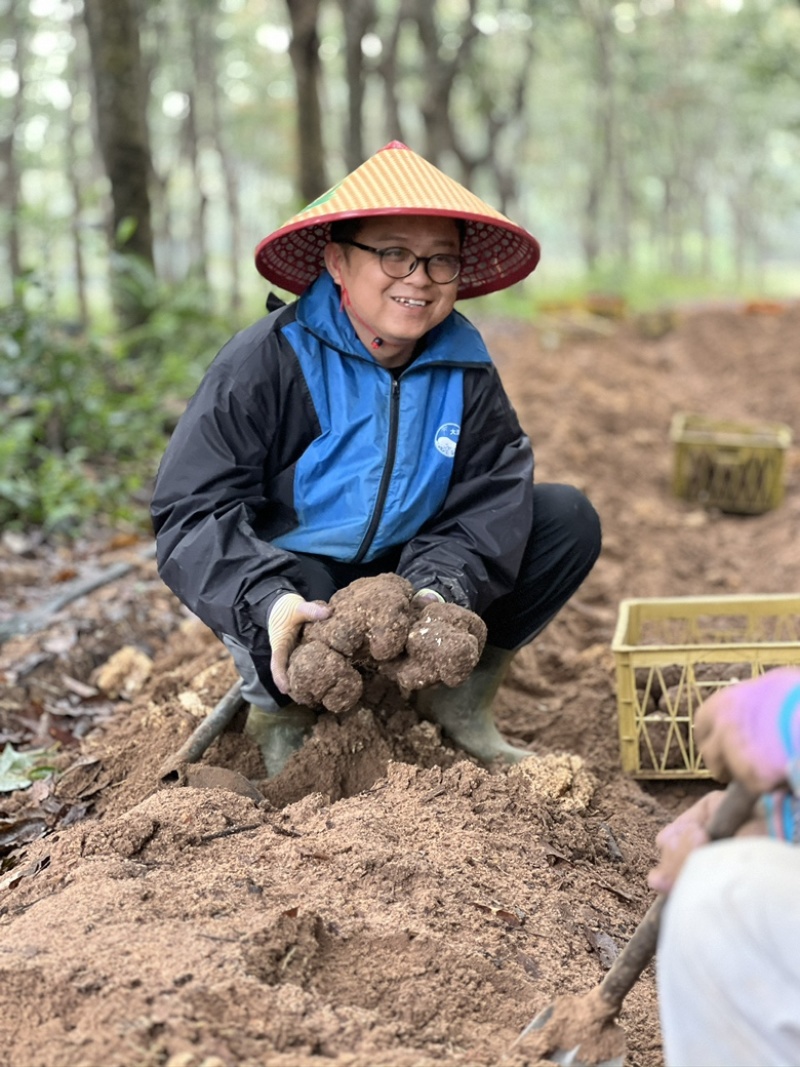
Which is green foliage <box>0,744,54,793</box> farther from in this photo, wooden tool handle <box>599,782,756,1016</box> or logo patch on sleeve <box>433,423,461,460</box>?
wooden tool handle <box>599,782,756,1016</box>

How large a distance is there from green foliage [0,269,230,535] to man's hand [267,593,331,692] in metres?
3.36

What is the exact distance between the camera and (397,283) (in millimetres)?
2943

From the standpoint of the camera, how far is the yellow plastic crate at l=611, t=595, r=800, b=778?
10.7 feet

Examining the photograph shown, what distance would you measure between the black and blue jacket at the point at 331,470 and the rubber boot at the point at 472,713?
330 millimetres

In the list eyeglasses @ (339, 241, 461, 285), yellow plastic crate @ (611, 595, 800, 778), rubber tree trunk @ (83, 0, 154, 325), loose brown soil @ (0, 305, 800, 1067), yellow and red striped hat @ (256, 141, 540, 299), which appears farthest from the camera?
rubber tree trunk @ (83, 0, 154, 325)

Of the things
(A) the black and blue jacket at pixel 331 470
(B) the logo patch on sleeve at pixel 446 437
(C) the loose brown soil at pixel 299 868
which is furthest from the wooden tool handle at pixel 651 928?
(B) the logo patch on sleeve at pixel 446 437

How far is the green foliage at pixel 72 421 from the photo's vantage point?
5992 millimetres

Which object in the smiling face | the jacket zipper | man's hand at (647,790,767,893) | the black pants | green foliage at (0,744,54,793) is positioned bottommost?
green foliage at (0,744,54,793)

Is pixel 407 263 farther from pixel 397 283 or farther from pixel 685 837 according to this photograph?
pixel 685 837

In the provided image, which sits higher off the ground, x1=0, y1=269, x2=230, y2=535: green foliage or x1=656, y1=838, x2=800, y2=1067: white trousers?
x1=656, y1=838, x2=800, y2=1067: white trousers

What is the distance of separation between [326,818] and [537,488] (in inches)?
49.7

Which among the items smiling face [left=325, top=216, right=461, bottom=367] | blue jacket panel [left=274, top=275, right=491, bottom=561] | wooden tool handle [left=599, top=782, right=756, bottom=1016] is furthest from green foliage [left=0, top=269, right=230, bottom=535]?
wooden tool handle [left=599, top=782, right=756, bottom=1016]

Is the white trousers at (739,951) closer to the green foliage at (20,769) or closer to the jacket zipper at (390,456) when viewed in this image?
the jacket zipper at (390,456)

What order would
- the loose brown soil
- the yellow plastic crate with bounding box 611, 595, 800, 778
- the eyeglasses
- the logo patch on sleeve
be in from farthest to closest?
the yellow plastic crate with bounding box 611, 595, 800, 778 < the logo patch on sleeve < the eyeglasses < the loose brown soil
